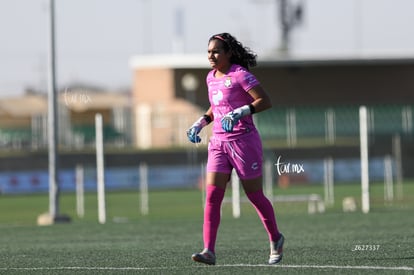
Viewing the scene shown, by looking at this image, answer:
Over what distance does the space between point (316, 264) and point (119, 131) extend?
38.9 metres

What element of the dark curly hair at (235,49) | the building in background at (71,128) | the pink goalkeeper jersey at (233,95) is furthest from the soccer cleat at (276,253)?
the building in background at (71,128)

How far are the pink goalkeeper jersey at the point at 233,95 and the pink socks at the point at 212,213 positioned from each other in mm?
438

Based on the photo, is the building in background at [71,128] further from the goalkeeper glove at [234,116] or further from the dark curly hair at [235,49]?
the goalkeeper glove at [234,116]

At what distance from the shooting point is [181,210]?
35.3m

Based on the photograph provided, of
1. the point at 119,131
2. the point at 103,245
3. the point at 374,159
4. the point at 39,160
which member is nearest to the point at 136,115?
the point at 119,131

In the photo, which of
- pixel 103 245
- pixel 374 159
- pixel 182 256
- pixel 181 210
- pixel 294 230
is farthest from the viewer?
pixel 374 159

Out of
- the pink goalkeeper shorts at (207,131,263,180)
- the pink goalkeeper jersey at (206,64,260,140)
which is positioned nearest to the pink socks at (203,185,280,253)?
the pink goalkeeper shorts at (207,131,263,180)

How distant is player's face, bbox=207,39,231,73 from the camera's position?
1009 cm

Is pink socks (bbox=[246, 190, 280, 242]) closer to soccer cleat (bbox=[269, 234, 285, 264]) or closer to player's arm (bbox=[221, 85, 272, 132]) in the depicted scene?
soccer cleat (bbox=[269, 234, 285, 264])

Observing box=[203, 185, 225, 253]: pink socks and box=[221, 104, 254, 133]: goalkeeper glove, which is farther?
box=[203, 185, 225, 253]: pink socks

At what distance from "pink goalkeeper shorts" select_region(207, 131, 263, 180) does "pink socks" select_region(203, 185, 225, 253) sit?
0.17 metres

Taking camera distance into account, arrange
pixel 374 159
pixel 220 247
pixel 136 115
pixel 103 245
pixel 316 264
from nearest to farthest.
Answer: pixel 316 264 → pixel 220 247 → pixel 103 245 → pixel 374 159 → pixel 136 115

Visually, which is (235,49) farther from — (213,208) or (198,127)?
(213,208)

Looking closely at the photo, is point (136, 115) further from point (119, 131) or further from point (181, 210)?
point (181, 210)
